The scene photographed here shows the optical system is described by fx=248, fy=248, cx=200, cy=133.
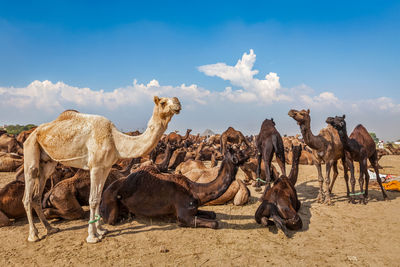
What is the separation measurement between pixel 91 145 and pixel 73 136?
44 cm

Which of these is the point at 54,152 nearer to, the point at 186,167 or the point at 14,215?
the point at 14,215

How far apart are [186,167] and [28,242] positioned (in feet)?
24.5

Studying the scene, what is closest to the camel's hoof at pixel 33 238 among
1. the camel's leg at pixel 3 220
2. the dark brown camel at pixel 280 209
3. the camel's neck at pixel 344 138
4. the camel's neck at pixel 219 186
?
the camel's leg at pixel 3 220

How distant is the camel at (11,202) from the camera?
20.9 feet

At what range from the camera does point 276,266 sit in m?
4.62

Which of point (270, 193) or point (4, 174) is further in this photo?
point (4, 174)

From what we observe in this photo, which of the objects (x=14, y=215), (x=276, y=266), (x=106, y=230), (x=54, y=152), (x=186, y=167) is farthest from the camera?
(x=186, y=167)

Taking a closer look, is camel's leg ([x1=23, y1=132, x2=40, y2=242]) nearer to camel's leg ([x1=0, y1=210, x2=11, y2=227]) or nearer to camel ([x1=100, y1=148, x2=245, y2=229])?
camel's leg ([x1=0, y1=210, x2=11, y2=227])

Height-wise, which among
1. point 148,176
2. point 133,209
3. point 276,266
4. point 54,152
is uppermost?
point 54,152

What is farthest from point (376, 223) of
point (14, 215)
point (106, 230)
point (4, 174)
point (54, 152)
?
point (4, 174)

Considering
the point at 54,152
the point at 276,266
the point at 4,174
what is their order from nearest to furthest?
the point at 276,266 < the point at 54,152 < the point at 4,174

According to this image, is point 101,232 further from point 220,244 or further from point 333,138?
point 333,138

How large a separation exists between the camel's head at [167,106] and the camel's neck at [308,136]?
5.04m

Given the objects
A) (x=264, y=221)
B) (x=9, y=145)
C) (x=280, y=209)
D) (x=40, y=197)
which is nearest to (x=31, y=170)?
(x=40, y=197)
